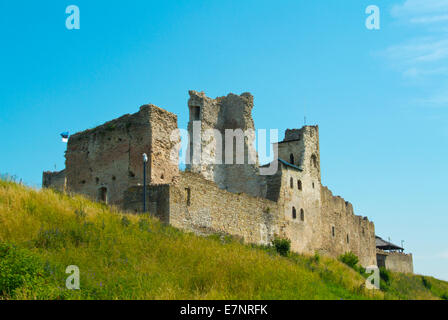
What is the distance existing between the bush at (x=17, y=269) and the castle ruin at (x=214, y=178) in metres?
7.35

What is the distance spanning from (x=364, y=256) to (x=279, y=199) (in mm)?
18058

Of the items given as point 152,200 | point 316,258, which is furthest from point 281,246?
point 152,200

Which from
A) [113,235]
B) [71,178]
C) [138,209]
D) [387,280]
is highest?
[71,178]

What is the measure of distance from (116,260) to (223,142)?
64.6 feet

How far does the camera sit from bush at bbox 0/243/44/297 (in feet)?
36.3

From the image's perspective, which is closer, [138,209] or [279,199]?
[138,209]

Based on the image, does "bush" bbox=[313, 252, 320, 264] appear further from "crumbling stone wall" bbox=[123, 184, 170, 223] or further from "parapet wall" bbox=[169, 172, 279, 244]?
"crumbling stone wall" bbox=[123, 184, 170, 223]

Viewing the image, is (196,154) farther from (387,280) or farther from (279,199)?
(387,280)

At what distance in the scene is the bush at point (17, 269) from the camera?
11.1 m

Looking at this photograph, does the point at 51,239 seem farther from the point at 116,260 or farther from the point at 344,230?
the point at 344,230

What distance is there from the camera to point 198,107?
31359 mm

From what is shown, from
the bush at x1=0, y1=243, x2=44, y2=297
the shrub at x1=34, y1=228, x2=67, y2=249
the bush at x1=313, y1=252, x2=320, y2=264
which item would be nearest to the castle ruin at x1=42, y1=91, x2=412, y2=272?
the bush at x1=313, y1=252, x2=320, y2=264
